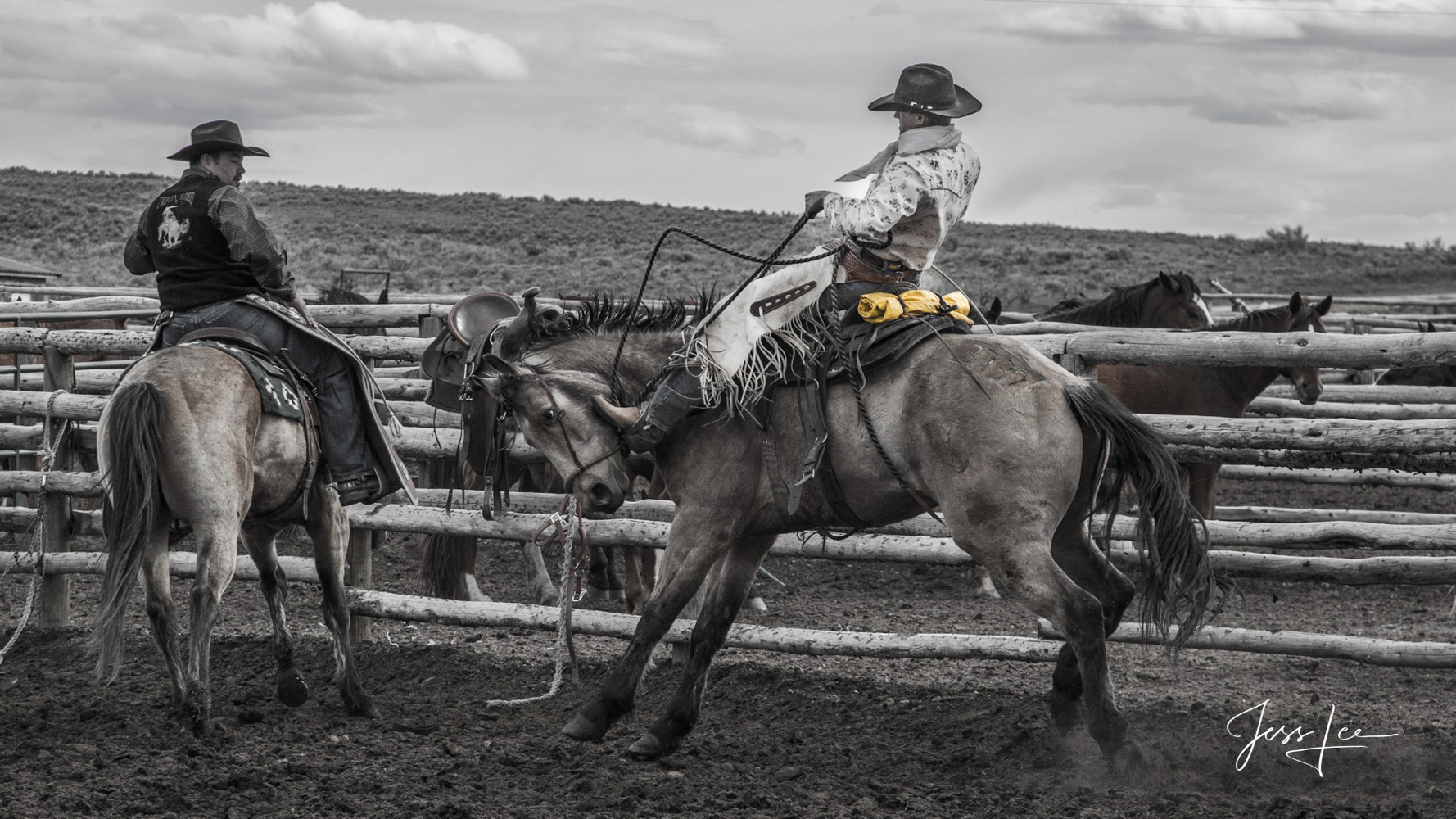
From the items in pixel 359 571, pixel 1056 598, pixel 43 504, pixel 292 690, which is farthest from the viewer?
pixel 43 504

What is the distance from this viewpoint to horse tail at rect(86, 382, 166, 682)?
4539 mm

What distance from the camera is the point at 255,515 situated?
5.27 m

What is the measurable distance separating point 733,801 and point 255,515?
2530mm

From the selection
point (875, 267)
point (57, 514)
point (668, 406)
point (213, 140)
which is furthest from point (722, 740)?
point (57, 514)

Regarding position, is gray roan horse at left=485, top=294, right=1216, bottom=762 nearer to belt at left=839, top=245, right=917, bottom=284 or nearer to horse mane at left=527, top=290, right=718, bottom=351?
horse mane at left=527, top=290, right=718, bottom=351

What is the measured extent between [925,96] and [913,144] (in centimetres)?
19

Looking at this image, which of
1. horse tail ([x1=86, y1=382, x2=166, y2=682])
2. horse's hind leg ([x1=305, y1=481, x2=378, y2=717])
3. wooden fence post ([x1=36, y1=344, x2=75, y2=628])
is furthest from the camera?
wooden fence post ([x1=36, y1=344, x2=75, y2=628])

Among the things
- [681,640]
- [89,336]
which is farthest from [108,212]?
[681,640]

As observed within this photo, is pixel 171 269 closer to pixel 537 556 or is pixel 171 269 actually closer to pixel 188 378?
pixel 188 378

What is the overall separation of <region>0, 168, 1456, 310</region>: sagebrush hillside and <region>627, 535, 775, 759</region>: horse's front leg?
84.3ft

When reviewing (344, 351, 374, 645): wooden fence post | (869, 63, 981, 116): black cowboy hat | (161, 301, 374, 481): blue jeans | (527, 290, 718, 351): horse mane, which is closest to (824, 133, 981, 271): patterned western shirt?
(869, 63, 981, 116): black cowboy hat

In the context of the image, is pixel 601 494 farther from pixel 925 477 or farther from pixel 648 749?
pixel 925 477

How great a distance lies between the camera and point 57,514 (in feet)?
23.2
